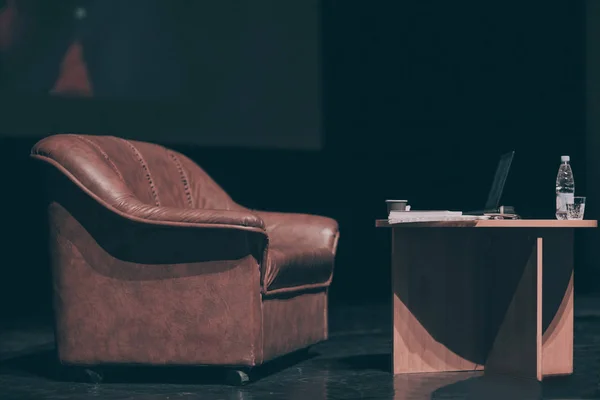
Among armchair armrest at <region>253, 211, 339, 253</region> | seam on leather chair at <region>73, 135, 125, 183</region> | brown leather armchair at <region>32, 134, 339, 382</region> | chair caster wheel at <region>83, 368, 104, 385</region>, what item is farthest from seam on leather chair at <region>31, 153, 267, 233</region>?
armchair armrest at <region>253, 211, 339, 253</region>

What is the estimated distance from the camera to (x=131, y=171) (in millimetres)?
3156

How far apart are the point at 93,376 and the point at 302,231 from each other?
99 cm

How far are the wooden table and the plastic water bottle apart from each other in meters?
0.07

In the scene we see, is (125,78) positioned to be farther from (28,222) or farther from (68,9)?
(28,222)

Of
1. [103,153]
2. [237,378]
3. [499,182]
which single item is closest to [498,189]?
[499,182]

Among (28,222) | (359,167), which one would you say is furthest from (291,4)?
(28,222)

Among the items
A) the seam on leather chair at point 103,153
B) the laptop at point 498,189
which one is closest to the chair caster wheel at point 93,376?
the seam on leather chair at point 103,153

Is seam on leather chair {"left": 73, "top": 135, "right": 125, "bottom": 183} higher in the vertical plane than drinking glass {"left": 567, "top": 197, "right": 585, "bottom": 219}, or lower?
higher

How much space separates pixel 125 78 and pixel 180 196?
1443 mm

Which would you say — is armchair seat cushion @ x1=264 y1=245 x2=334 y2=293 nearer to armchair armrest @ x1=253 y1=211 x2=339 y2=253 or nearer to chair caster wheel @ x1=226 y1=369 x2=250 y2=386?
armchair armrest @ x1=253 y1=211 x2=339 y2=253

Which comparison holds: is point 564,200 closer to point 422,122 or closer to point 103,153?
point 103,153

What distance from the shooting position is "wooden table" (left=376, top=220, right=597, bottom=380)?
2.91m

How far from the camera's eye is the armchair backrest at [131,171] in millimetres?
2820

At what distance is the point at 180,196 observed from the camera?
3439 millimetres
